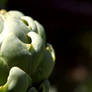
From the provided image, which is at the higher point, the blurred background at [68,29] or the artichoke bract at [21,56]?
the artichoke bract at [21,56]

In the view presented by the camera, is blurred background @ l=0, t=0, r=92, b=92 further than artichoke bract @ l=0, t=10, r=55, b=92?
Yes

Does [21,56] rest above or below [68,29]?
above

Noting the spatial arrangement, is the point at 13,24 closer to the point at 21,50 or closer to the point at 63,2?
the point at 21,50

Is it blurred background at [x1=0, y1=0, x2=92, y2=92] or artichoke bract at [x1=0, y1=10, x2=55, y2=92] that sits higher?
artichoke bract at [x1=0, y1=10, x2=55, y2=92]

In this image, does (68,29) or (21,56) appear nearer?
(21,56)

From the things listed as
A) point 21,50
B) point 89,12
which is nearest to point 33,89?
point 21,50

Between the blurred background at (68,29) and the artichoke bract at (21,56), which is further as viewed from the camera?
the blurred background at (68,29)
